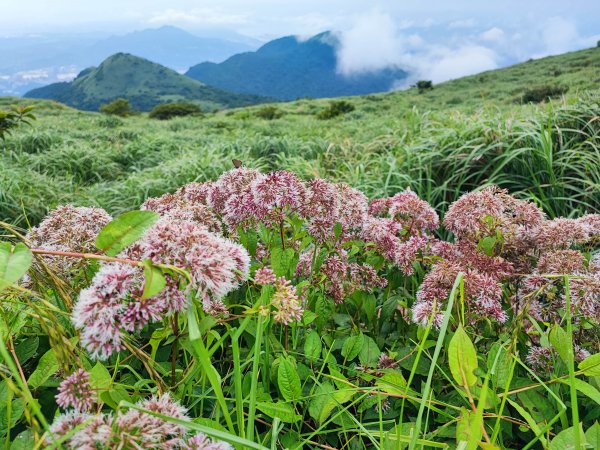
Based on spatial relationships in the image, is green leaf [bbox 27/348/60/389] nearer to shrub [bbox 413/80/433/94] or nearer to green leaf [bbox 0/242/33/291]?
green leaf [bbox 0/242/33/291]

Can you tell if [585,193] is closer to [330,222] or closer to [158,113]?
[330,222]

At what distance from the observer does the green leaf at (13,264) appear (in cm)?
87

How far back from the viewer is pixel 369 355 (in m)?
1.61

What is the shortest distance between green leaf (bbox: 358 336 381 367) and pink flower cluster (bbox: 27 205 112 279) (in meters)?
0.99

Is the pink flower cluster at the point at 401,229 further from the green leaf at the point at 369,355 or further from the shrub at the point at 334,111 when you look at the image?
the shrub at the point at 334,111

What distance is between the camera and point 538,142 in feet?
16.8

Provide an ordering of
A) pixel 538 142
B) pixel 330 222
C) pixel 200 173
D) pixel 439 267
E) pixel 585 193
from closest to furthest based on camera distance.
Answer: pixel 439 267 → pixel 330 222 → pixel 585 193 → pixel 538 142 → pixel 200 173

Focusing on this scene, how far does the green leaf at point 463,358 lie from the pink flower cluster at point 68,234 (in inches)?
45.5

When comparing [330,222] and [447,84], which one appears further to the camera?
[447,84]

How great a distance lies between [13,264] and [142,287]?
248 mm

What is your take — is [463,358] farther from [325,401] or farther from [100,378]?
[100,378]

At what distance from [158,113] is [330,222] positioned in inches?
1371

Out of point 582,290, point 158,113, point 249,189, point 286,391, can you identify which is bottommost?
point 286,391

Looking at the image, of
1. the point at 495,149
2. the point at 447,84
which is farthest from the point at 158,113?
the point at 495,149
